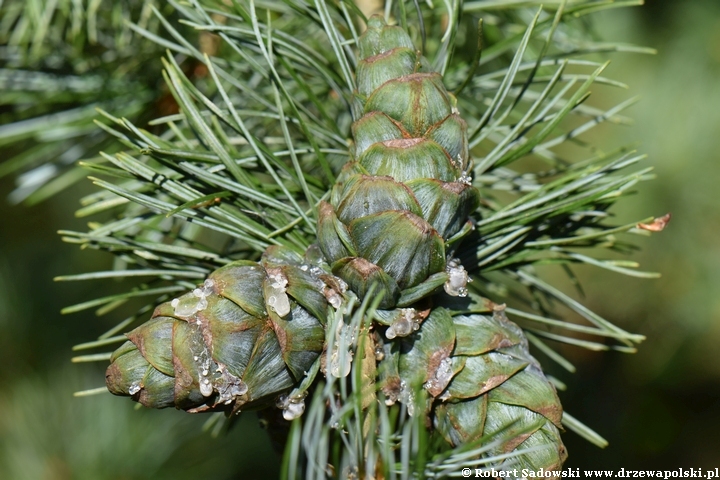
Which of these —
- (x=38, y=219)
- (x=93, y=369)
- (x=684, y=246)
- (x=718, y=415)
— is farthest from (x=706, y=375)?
(x=38, y=219)

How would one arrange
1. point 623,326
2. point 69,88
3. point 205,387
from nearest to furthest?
point 205,387 → point 69,88 → point 623,326

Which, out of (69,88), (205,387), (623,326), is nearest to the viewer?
(205,387)

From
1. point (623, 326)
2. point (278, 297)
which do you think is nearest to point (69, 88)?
point (278, 297)

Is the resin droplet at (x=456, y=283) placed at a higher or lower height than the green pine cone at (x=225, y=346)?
higher

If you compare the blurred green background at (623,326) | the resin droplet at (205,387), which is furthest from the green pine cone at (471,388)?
the blurred green background at (623,326)

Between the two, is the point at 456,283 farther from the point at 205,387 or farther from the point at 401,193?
the point at 205,387

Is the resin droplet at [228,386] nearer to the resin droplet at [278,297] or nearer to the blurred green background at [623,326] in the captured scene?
the resin droplet at [278,297]

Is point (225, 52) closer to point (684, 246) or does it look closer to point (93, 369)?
point (93, 369)

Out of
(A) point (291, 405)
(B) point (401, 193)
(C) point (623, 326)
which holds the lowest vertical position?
(C) point (623, 326)
